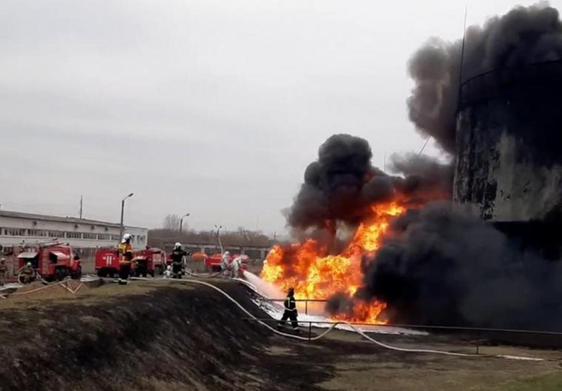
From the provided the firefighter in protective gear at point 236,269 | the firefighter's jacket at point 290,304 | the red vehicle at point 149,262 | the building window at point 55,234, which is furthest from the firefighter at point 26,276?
the building window at point 55,234

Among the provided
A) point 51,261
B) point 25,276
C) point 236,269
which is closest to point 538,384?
point 25,276

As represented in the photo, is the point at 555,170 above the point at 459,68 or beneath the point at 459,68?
beneath

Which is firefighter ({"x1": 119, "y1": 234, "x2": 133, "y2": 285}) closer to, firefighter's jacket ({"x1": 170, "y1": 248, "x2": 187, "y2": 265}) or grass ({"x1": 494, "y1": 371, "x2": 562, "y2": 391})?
firefighter's jacket ({"x1": 170, "y1": 248, "x2": 187, "y2": 265})

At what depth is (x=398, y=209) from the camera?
41250mm

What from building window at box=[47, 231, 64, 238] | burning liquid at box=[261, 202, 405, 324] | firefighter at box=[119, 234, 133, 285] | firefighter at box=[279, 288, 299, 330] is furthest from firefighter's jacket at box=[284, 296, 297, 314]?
building window at box=[47, 231, 64, 238]

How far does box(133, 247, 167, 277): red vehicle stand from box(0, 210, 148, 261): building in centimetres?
1113

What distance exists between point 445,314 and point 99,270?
20491 millimetres

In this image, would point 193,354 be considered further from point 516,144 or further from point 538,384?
point 516,144

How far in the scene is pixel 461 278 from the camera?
104ft

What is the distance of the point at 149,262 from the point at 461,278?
65.0 ft

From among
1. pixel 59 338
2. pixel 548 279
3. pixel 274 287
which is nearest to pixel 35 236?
pixel 274 287

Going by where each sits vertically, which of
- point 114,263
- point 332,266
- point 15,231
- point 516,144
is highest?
point 516,144

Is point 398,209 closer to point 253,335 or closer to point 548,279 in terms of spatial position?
point 548,279

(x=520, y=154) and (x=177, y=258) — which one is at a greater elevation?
(x=520, y=154)
